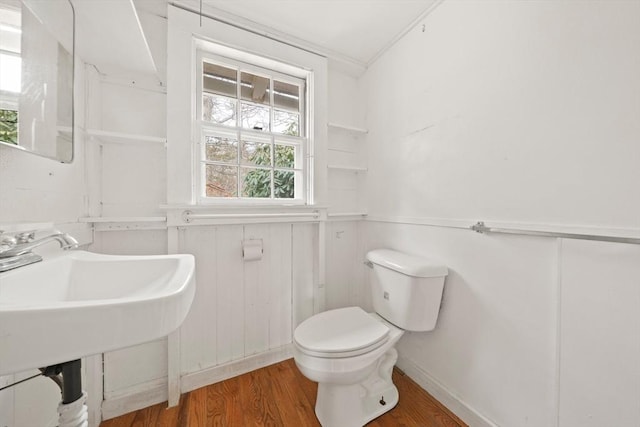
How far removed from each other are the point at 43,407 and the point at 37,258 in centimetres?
59

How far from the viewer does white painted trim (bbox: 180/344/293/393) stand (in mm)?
1368

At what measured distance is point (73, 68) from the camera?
1010 mm

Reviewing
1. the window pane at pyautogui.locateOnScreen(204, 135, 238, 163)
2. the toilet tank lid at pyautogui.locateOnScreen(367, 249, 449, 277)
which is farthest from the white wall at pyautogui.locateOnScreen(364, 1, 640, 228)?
the window pane at pyautogui.locateOnScreen(204, 135, 238, 163)

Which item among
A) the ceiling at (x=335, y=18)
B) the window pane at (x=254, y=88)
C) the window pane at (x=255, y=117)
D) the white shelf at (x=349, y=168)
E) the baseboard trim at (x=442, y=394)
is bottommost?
the baseboard trim at (x=442, y=394)

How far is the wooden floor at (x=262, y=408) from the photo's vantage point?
118 centimetres

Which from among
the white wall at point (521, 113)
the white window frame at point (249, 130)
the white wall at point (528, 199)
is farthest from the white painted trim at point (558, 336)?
the white window frame at point (249, 130)

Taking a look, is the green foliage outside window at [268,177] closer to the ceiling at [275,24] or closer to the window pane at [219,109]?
the window pane at [219,109]

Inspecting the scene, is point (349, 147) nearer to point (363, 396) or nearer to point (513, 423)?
point (363, 396)

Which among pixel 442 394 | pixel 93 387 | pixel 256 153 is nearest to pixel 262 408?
pixel 93 387

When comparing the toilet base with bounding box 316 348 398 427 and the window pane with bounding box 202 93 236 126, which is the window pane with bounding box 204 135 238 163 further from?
the toilet base with bounding box 316 348 398 427

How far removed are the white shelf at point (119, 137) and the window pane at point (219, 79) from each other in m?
0.47

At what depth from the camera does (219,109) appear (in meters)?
1.50

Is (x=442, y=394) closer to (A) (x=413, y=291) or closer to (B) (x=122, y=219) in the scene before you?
(A) (x=413, y=291)

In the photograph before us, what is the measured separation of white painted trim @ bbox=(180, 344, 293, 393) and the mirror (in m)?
1.28
